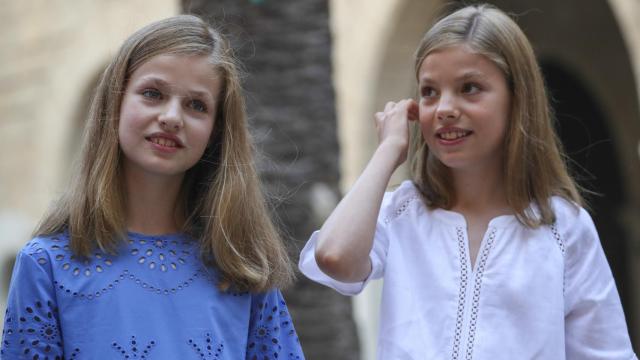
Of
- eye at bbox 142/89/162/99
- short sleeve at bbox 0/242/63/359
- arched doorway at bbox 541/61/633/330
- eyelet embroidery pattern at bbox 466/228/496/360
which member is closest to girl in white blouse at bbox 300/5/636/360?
eyelet embroidery pattern at bbox 466/228/496/360

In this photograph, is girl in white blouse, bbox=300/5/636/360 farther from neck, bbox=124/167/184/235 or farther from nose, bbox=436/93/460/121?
neck, bbox=124/167/184/235

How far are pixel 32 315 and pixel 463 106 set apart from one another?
114cm

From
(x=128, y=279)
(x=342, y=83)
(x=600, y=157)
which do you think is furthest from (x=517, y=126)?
(x=600, y=157)

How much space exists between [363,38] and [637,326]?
4.17 meters

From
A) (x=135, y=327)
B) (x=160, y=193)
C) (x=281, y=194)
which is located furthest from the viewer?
(x=281, y=194)

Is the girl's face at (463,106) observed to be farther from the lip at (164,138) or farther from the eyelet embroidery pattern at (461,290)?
the lip at (164,138)

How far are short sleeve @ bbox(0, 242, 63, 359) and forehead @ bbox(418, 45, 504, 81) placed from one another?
1.06 metres

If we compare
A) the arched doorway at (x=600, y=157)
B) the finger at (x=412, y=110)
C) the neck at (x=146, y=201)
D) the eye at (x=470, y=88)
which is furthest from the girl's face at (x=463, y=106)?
the arched doorway at (x=600, y=157)

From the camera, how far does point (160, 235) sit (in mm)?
2826

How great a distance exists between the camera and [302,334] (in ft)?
18.6

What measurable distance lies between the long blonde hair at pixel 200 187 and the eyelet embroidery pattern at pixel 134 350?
0.22 metres

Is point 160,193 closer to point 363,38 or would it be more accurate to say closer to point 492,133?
point 492,133

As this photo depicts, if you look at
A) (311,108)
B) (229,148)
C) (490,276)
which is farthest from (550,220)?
(311,108)

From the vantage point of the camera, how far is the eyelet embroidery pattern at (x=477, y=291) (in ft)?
9.26
